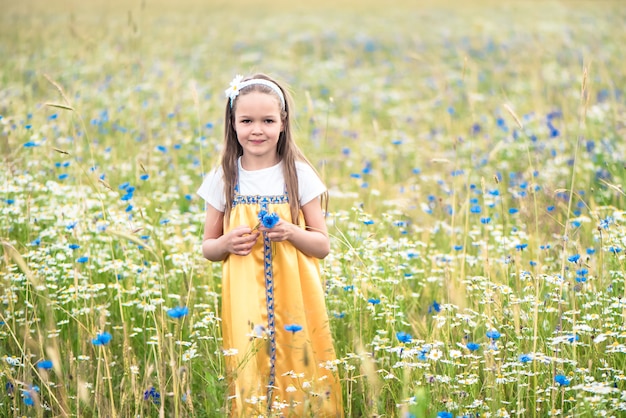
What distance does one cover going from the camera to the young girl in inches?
107

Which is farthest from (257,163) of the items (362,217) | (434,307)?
(434,307)

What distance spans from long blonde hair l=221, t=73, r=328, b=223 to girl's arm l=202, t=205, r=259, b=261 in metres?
0.09

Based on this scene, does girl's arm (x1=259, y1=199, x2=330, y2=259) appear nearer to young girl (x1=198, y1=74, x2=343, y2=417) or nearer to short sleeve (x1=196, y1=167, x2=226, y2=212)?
young girl (x1=198, y1=74, x2=343, y2=417)

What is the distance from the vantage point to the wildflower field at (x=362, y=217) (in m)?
2.72

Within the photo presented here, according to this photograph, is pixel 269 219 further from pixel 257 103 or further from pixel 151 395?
pixel 151 395

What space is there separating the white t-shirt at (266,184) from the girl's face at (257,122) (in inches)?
3.8

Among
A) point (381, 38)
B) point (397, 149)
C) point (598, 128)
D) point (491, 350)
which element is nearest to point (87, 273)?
point (491, 350)

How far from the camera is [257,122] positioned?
277cm

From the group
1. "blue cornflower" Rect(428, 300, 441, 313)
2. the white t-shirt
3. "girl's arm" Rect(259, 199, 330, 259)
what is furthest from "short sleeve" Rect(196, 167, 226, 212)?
"blue cornflower" Rect(428, 300, 441, 313)

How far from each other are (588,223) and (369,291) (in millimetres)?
1792

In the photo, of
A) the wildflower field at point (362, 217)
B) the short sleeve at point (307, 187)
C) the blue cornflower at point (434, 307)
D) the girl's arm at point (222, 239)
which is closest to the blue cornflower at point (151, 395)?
the wildflower field at point (362, 217)

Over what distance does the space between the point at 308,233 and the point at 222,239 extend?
1.09 feet

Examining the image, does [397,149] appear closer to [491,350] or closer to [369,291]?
[369,291]

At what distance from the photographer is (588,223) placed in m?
4.57
